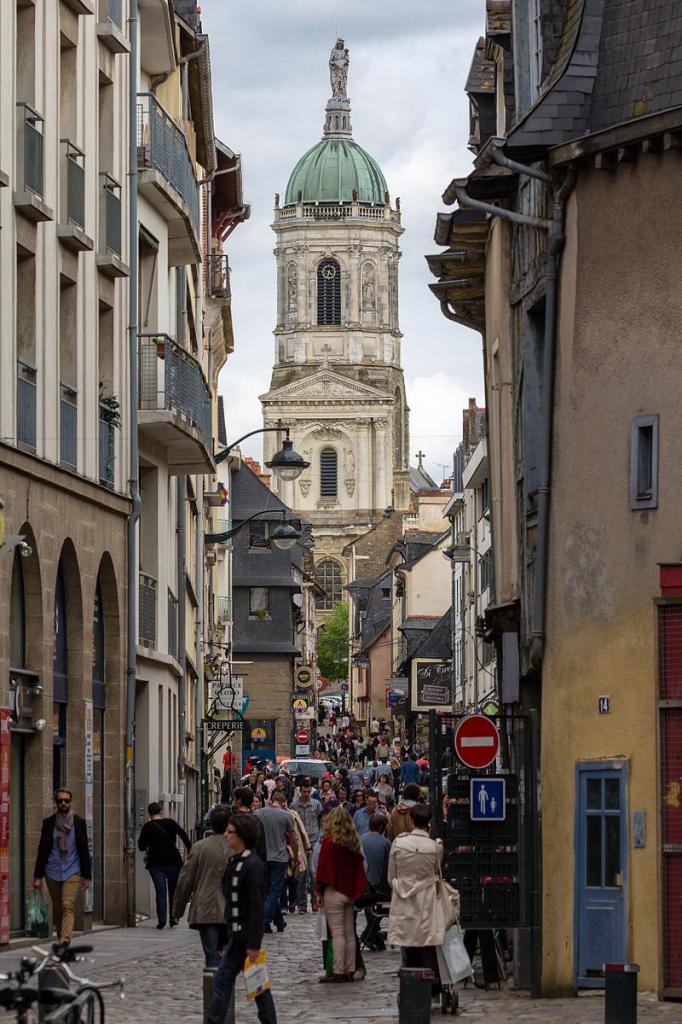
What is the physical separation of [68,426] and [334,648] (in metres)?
157

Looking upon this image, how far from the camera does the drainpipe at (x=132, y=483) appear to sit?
89.8 feet

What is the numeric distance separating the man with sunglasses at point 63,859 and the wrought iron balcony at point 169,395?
8.94m

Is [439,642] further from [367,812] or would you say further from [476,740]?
[476,740]

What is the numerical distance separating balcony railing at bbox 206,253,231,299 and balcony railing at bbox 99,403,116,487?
2204 cm

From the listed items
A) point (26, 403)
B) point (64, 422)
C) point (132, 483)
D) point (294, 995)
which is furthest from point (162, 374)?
point (294, 995)

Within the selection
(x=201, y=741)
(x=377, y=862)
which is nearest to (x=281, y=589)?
(x=201, y=741)

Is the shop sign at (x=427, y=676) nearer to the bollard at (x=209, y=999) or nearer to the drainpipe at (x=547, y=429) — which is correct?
the drainpipe at (x=547, y=429)

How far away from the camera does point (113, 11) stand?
27578 millimetres

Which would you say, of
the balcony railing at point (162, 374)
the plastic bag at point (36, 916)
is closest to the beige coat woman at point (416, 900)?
the plastic bag at point (36, 916)

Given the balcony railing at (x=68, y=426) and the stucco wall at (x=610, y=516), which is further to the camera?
the balcony railing at (x=68, y=426)

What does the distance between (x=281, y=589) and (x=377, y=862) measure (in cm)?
5845

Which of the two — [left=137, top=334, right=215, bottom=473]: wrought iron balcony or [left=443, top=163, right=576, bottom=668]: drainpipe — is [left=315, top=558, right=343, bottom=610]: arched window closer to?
[left=137, top=334, right=215, bottom=473]: wrought iron balcony

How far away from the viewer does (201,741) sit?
42.4 m

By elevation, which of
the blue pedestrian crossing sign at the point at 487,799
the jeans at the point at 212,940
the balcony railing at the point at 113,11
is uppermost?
the balcony railing at the point at 113,11
